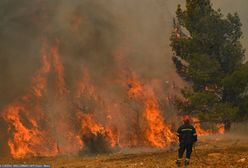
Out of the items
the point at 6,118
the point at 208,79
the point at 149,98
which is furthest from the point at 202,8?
the point at 6,118

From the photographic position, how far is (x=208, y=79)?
26.3m

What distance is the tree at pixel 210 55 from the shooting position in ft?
85.2

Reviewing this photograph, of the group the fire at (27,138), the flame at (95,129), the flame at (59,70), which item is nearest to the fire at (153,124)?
the flame at (95,129)

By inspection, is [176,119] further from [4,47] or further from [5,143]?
[4,47]

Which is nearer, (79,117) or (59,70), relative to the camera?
(79,117)

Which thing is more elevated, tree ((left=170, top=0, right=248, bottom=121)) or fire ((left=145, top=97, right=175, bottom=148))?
tree ((left=170, top=0, right=248, bottom=121))

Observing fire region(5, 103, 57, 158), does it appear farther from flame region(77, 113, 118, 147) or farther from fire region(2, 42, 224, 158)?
flame region(77, 113, 118, 147)

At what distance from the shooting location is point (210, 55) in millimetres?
27109

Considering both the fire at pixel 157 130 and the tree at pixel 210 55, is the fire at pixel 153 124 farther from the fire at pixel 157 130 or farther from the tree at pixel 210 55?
the tree at pixel 210 55

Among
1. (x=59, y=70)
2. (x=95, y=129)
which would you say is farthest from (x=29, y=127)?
(x=59, y=70)

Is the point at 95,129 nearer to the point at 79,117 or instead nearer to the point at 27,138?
the point at 79,117

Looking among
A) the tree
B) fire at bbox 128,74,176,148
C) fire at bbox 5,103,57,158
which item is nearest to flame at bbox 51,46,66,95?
fire at bbox 5,103,57,158

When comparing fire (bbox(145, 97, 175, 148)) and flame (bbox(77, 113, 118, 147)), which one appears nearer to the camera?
fire (bbox(145, 97, 175, 148))

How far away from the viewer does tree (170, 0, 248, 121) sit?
85.2ft
